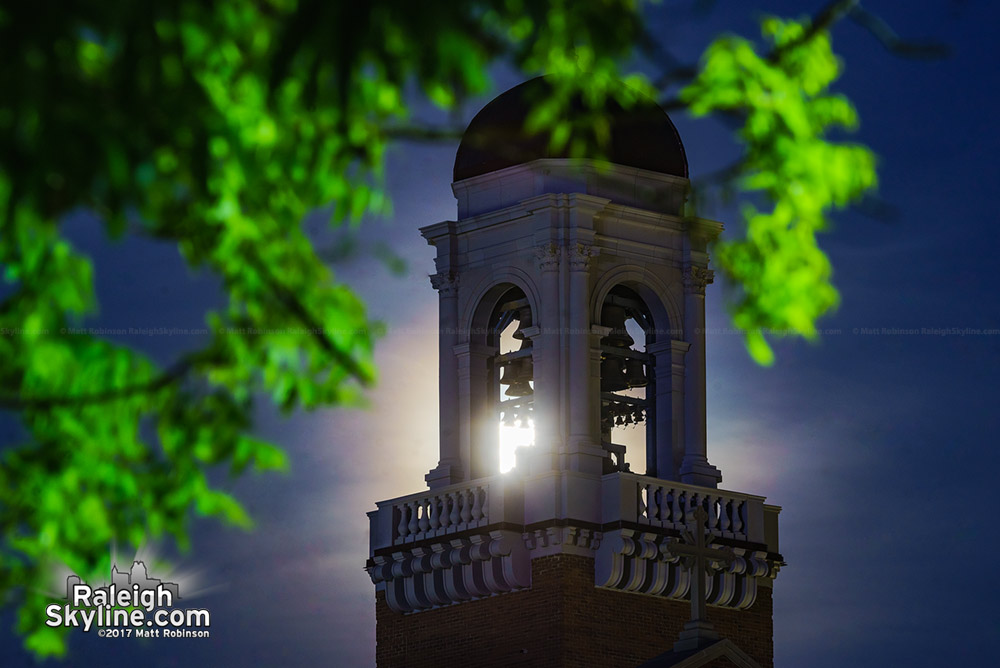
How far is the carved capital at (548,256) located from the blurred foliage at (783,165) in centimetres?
2238

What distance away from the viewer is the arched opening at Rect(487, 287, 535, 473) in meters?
35.1

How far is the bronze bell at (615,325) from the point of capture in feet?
116

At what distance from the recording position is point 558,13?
33.8 feet

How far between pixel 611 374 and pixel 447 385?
2.67m

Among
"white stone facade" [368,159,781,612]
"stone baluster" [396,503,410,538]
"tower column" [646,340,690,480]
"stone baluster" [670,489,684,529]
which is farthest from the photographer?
"stone baluster" [396,503,410,538]

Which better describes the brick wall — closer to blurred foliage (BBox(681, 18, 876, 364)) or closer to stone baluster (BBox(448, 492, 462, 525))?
stone baluster (BBox(448, 492, 462, 525))

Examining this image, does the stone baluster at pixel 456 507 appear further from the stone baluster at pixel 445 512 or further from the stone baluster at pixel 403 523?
the stone baluster at pixel 403 523

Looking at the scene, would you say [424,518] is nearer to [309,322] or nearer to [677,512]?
[677,512]


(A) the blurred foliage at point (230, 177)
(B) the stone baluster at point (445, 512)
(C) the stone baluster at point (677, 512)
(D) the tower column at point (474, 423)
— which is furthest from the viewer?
(D) the tower column at point (474, 423)

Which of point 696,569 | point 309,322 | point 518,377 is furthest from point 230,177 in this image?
point 518,377

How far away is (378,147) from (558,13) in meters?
1.11

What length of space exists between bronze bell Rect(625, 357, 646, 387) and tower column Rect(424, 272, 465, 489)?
2.75 metres

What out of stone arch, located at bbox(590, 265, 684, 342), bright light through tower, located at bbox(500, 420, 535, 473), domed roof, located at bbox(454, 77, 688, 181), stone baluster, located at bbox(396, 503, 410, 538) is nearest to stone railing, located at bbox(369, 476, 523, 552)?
stone baluster, located at bbox(396, 503, 410, 538)

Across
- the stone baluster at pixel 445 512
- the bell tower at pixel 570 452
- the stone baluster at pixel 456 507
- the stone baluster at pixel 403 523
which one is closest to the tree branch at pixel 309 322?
the bell tower at pixel 570 452
